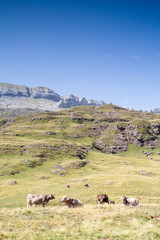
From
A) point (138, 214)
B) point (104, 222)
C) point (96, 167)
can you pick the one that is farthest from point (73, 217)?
point (96, 167)

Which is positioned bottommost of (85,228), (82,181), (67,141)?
(82,181)

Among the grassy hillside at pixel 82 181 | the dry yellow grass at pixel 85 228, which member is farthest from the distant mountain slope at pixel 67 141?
the dry yellow grass at pixel 85 228

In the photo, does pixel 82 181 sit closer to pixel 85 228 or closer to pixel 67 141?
pixel 85 228

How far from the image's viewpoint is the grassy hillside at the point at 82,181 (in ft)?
46.8

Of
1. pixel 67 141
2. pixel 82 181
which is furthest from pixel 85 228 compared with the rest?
pixel 67 141

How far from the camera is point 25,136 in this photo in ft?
513

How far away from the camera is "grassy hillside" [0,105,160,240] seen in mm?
14250

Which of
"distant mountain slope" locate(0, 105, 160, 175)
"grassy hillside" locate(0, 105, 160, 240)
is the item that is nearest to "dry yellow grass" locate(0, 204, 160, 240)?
"grassy hillside" locate(0, 105, 160, 240)

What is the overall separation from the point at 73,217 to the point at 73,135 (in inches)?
6109

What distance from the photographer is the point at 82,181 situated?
202 ft

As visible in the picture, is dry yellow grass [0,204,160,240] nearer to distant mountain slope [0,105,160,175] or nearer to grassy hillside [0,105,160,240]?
grassy hillside [0,105,160,240]

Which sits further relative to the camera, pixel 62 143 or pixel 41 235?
pixel 62 143

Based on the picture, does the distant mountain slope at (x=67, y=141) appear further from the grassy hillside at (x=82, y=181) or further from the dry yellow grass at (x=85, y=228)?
the dry yellow grass at (x=85, y=228)

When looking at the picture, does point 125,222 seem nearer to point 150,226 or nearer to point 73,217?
point 150,226
